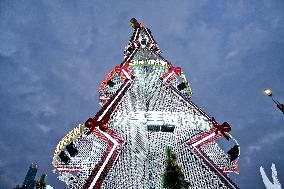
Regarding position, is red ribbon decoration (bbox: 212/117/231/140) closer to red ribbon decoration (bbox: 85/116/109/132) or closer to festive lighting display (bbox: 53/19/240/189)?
festive lighting display (bbox: 53/19/240/189)

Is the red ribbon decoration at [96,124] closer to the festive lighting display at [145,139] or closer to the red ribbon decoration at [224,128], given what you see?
the festive lighting display at [145,139]

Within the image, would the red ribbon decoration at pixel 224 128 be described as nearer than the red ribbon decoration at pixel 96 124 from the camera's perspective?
No

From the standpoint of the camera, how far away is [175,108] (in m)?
16.5

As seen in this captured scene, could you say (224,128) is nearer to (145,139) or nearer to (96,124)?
(145,139)

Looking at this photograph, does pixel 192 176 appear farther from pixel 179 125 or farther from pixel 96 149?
pixel 96 149

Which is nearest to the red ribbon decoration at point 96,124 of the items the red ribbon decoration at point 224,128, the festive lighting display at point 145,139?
the festive lighting display at point 145,139

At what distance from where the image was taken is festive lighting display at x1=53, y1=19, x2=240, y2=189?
41.3ft

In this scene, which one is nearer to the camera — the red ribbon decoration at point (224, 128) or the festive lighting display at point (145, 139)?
the festive lighting display at point (145, 139)

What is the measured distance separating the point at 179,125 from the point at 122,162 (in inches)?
180

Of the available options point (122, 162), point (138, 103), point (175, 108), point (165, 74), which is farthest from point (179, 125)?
point (165, 74)

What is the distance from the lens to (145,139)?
15.7 metres

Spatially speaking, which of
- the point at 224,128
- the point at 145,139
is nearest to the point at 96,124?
the point at 145,139

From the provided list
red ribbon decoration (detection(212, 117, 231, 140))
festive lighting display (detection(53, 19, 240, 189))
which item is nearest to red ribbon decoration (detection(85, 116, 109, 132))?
festive lighting display (detection(53, 19, 240, 189))

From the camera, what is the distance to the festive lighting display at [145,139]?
495 inches
